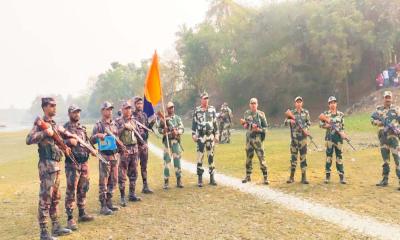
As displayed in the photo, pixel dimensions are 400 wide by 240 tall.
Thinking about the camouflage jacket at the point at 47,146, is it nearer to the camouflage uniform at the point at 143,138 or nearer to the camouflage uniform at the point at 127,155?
the camouflage uniform at the point at 127,155

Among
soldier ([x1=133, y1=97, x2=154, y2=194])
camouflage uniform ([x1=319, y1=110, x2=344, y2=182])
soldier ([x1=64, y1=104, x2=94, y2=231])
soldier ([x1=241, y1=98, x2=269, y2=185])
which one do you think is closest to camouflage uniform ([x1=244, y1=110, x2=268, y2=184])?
soldier ([x1=241, y1=98, x2=269, y2=185])

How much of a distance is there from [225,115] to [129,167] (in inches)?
596

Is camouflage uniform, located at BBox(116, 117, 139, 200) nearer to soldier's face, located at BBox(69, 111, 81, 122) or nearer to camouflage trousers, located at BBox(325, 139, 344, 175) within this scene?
soldier's face, located at BBox(69, 111, 81, 122)

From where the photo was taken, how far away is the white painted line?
7682 millimetres

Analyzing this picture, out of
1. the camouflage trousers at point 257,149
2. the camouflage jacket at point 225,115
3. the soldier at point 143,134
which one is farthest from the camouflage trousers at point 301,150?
the camouflage jacket at point 225,115

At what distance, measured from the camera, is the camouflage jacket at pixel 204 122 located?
12383 millimetres

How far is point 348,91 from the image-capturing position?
4491 cm

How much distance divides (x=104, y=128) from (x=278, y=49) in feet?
125

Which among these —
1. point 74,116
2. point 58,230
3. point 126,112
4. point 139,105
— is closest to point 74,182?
point 58,230

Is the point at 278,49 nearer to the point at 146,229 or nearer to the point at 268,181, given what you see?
the point at 268,181

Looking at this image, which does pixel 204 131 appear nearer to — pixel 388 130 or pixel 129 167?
pixel 129 167

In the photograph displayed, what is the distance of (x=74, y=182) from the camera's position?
863cm

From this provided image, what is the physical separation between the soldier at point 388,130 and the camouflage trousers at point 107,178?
7.60 metres

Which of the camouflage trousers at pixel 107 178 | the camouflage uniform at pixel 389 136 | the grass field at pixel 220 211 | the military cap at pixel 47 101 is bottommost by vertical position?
the grass field at pixel 220 211
